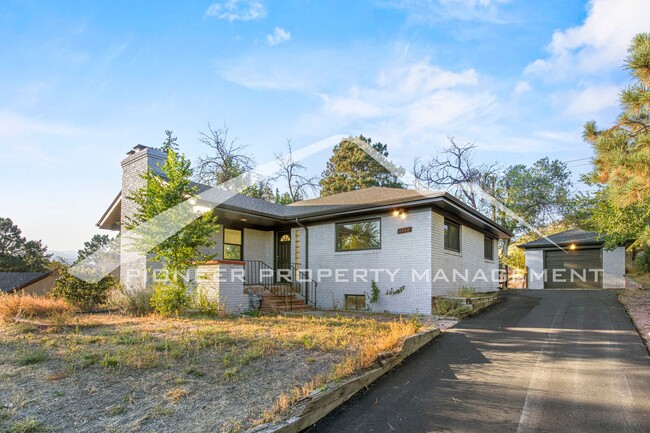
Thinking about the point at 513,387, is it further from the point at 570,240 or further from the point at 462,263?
the point at 570,240

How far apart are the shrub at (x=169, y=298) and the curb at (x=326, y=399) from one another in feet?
18.6

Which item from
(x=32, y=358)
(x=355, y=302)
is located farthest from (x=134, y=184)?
(x=32, y=358)

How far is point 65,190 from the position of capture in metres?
12.4

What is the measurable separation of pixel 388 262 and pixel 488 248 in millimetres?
7302

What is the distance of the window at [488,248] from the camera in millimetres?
15527

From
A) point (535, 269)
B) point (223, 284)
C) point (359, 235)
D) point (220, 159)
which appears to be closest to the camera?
point (223, 284)

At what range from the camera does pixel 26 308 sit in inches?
317

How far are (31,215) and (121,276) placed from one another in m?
5.03

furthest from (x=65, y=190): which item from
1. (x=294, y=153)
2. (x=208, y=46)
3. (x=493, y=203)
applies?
(x=493, y=203)

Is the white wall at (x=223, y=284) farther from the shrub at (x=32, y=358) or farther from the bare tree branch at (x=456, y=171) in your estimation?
the bare tree branch at (x=456, y=171)

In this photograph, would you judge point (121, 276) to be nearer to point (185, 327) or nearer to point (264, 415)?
point (185, 327)

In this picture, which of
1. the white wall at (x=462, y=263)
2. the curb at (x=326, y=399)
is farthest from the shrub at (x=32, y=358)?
the white wall at (x=462, y=263)

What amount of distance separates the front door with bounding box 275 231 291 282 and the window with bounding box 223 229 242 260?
1457mm

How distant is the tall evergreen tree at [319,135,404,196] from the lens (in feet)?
106
